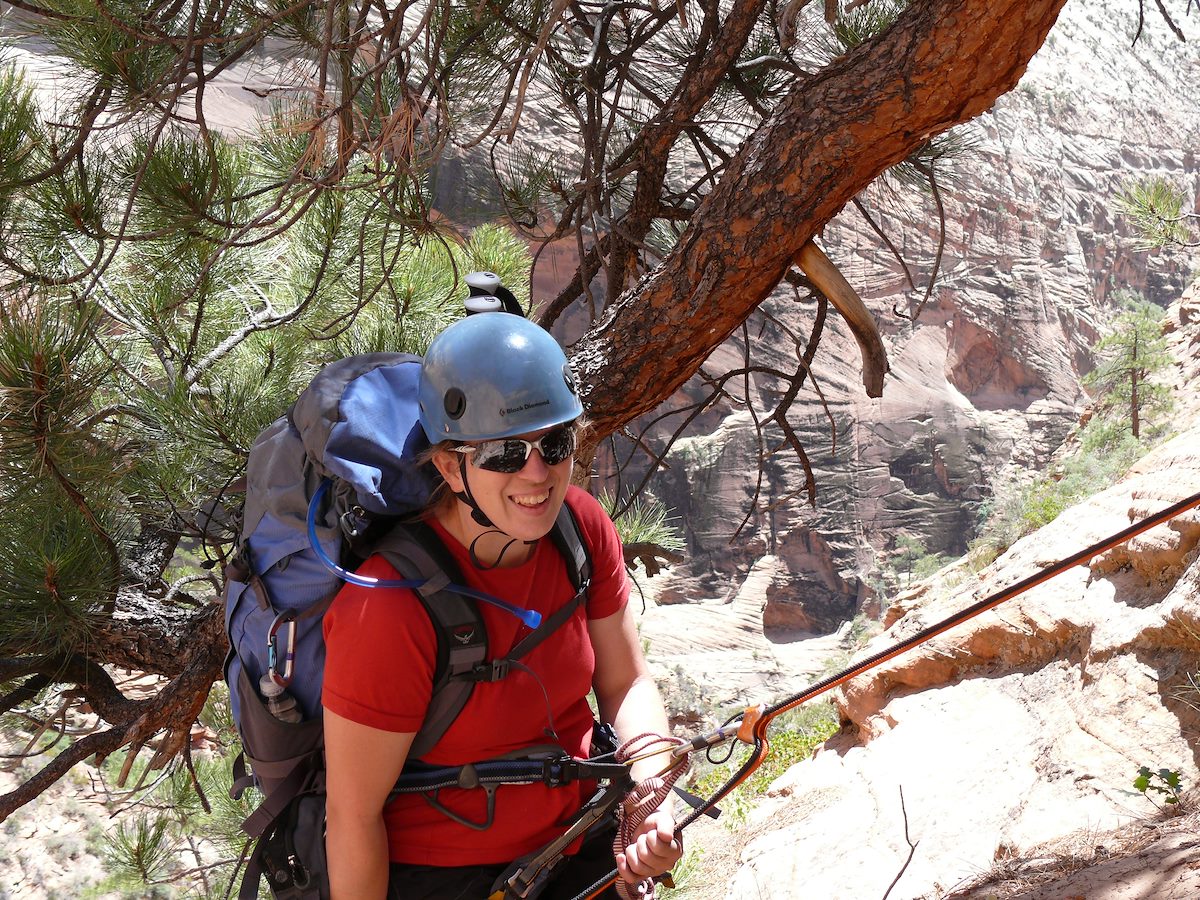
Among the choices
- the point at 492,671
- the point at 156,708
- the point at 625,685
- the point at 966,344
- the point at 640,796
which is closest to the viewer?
the point at 492,671

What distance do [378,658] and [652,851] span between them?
0.49 metres

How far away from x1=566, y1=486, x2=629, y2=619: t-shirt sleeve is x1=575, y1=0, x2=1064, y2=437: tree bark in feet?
1.43

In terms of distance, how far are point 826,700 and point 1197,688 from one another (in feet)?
19.2

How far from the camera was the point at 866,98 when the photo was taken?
158 centimetres

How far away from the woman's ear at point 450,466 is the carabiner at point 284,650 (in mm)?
281

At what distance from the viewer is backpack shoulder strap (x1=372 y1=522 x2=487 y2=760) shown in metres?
1.27

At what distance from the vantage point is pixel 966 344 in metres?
22.1

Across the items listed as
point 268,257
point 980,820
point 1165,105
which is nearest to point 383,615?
point 980,820

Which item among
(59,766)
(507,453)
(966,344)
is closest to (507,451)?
(507,453)

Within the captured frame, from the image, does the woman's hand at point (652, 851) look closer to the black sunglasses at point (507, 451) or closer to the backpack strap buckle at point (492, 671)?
the backpack strap buckle at point (492, 671)

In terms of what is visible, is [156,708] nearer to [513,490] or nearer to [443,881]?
[443,881]

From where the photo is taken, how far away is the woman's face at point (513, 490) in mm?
1322

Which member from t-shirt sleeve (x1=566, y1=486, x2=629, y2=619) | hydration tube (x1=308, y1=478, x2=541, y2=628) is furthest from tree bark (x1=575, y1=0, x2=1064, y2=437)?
hydration tube (x1=308, y1=478, x2=541, y2=628)

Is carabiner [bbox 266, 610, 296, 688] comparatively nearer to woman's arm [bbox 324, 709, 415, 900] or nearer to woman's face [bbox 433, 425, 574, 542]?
woman's arm [bbox 324, 709, 415, 900]
